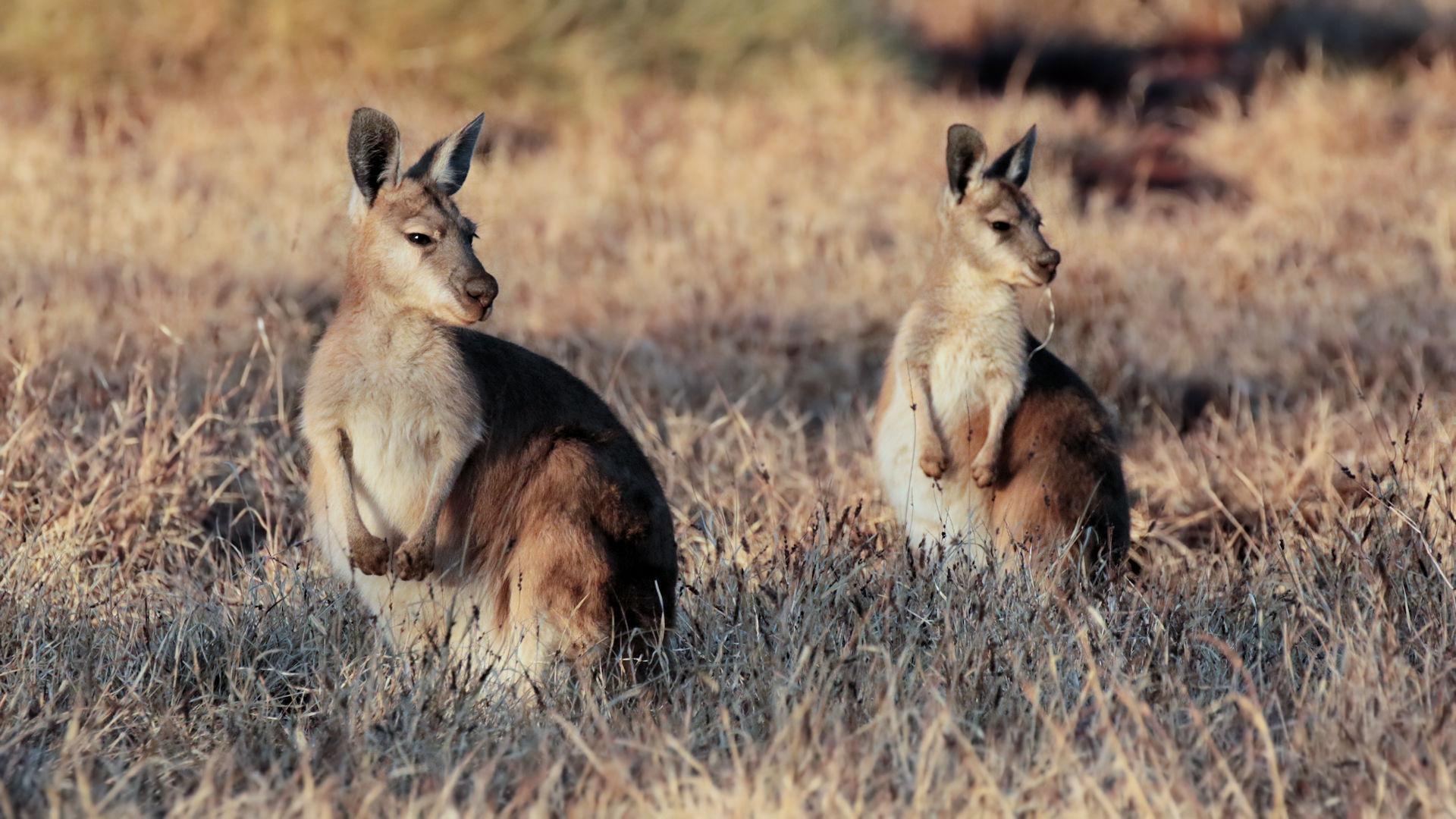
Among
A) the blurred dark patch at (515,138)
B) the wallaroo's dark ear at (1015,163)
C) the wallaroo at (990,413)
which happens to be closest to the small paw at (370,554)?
the wallaroo at (990,413)

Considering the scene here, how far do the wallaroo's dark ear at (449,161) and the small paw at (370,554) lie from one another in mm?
717

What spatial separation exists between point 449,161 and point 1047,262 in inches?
62.2

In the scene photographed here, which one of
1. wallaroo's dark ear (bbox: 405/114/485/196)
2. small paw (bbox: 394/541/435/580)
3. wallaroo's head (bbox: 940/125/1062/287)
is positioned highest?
wallaroo's dark ear (bbox: 405/114/485/196)

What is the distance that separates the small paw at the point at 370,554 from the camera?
332cm

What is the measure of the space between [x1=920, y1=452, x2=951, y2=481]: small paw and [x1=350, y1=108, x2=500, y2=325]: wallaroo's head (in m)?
1.38

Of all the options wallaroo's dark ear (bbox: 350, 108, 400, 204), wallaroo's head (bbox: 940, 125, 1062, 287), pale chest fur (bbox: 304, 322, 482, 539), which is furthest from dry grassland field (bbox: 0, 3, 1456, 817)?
wallaroo's dark ear (bbox: 350, 108, 400, 204)

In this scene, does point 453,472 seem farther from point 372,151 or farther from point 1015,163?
point 1015,163

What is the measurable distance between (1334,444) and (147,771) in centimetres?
406

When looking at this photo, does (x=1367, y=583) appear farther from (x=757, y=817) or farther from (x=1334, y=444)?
(x=1334, y=444)

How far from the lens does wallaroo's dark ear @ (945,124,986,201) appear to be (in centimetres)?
450

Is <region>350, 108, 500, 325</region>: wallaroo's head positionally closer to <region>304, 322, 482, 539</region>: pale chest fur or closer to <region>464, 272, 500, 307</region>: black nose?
<region>464, 272, 500, 307</region>: black nose

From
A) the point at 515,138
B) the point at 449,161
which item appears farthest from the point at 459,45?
the point at 449,161

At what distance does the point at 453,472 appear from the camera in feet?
11.0

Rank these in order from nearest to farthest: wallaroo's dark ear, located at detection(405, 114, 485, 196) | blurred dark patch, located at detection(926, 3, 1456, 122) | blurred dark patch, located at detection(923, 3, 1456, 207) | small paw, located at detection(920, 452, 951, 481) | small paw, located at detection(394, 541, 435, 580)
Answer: small paw, located at detection(394, 541, 435, 580)
wallaroo's dark ear, located at detection(405, 114, 485, 196)
small paw, located at detection(920, 452, 951, 481)
blurred dark patch, located at detection(923, 3, 1456, 207)
blurred dark patch, located at detection(926, 3, 1456, 122)
